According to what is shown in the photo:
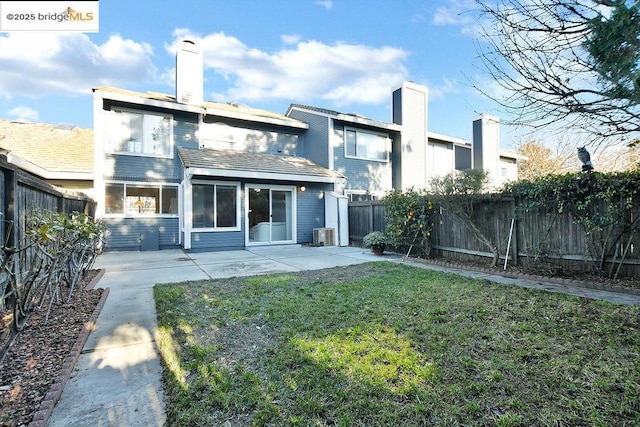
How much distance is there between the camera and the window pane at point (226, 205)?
36.8 ft

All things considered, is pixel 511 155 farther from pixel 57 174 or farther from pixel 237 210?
pixel 57 174

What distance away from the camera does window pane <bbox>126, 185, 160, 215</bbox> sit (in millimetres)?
10992

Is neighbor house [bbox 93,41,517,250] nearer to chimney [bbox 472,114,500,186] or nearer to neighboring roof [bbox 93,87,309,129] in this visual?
neighboring roof [bbox 93,87,309,129]

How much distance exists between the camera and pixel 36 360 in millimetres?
2701

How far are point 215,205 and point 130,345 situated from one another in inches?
331

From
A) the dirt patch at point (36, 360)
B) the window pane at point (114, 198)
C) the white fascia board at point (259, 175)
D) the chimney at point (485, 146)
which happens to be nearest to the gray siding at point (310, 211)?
the white fascia board at point (259, 175)

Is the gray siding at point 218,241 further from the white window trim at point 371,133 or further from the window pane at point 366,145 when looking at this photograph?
the window pane at point 366,145

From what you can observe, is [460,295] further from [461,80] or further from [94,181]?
[94,181]

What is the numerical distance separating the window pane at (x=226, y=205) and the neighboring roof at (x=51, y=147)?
15.1ft

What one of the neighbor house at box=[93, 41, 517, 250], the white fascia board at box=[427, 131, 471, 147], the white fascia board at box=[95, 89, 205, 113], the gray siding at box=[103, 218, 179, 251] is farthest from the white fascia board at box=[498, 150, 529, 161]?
the gray siding at box=[103, 218, 179, 251]

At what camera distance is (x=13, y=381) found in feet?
7.71

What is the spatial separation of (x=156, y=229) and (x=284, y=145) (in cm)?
644

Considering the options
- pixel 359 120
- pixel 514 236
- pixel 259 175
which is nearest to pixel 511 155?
pixel 359 120

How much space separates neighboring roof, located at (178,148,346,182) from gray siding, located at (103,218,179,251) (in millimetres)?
2615
